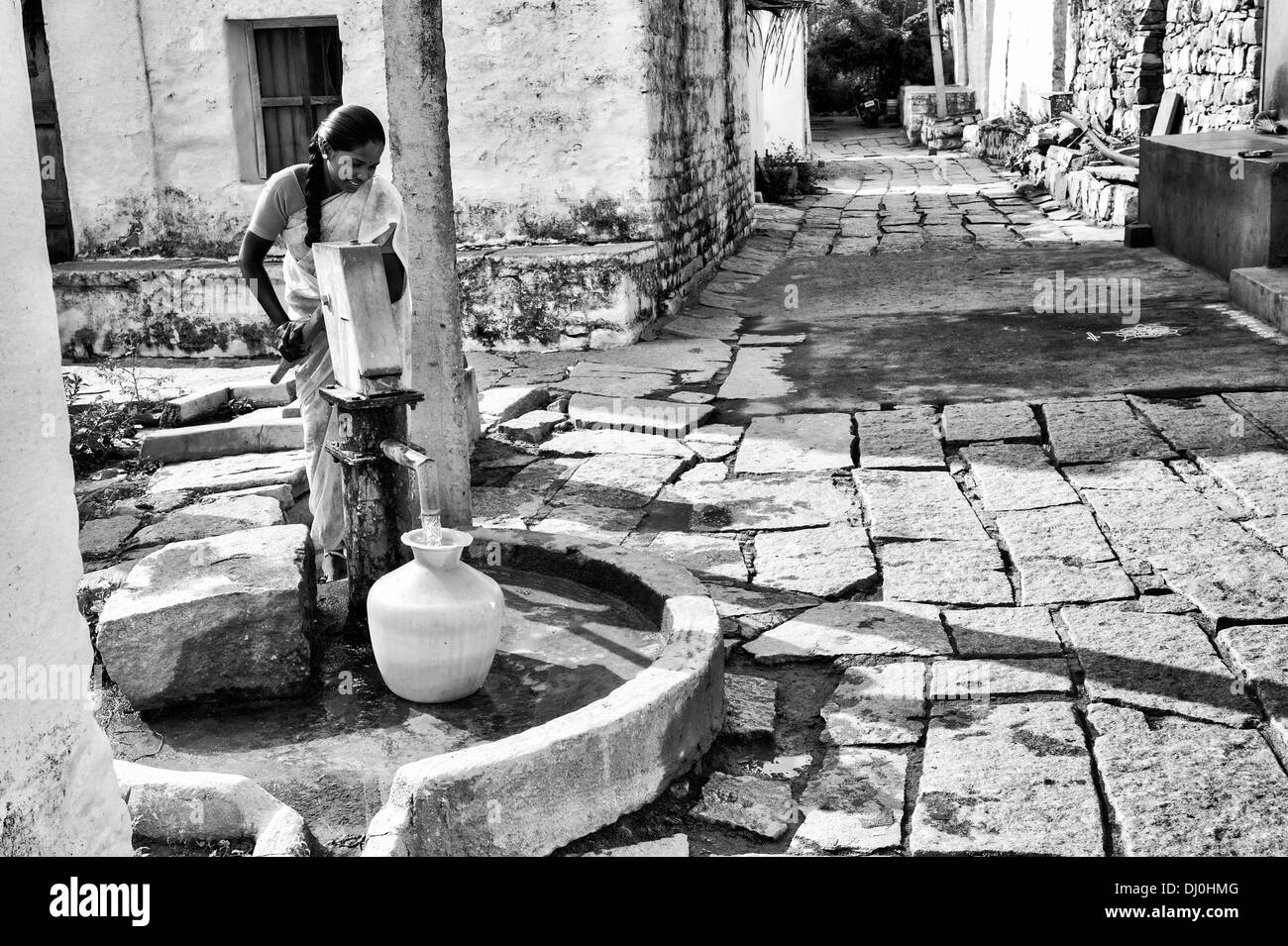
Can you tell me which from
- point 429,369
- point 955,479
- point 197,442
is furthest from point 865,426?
point 197,442

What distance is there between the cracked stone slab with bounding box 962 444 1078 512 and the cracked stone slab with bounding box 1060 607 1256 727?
1.11 m

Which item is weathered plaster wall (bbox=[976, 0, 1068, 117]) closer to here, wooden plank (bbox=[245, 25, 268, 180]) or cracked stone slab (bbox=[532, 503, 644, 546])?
wooden plank (bbox=[245, 25, 268, 180])

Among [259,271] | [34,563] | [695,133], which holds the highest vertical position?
[695,133]

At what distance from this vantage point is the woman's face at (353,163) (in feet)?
13.8

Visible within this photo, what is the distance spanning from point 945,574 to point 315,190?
2.63 metres

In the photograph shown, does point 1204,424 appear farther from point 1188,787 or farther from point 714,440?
point 1188,787

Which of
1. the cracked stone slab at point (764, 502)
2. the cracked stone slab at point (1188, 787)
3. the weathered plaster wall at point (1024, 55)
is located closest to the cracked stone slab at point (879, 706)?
the cracked stone slab at point (1188, 787)

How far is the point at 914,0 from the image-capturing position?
3691 cm

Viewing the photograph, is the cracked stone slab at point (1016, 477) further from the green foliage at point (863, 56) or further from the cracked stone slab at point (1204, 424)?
the green foliage at point (863, 56)

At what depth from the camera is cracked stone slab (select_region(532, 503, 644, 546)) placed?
5363 millimetres

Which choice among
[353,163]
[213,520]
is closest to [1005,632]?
[353,163]

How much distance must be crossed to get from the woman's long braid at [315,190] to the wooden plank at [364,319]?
52 cm

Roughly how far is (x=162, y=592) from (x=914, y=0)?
3725 centimetres

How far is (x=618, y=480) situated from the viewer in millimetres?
6000
